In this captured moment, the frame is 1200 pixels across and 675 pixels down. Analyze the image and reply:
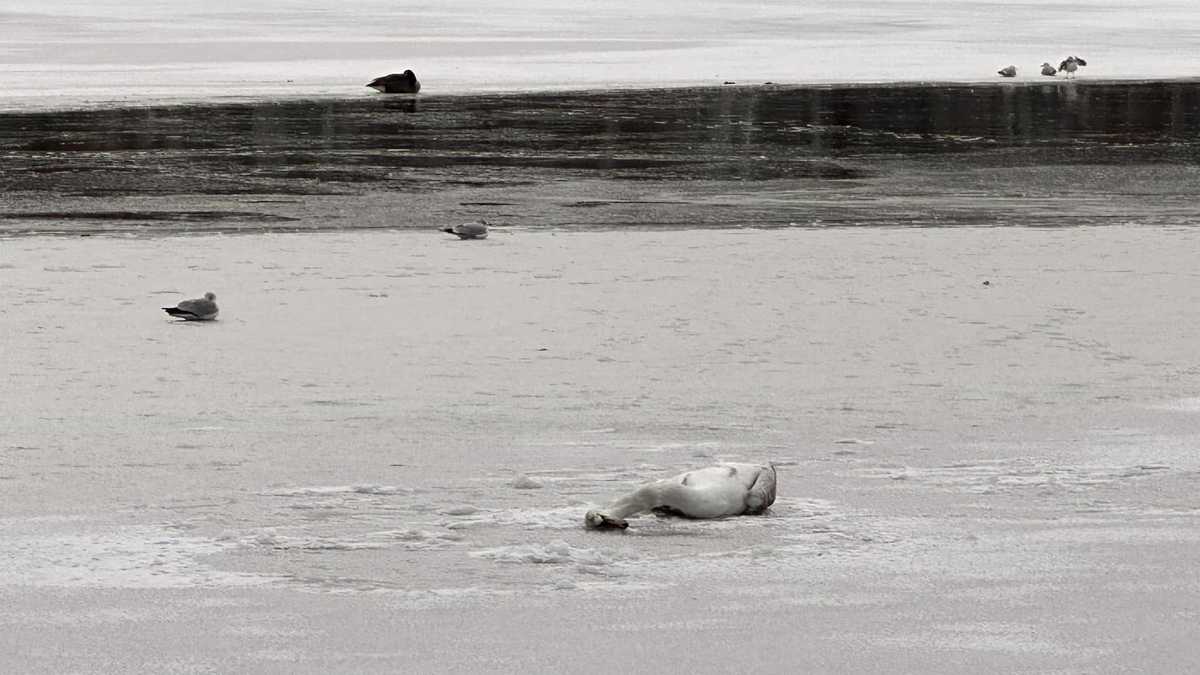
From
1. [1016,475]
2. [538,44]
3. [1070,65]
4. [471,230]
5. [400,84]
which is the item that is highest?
[538,44]

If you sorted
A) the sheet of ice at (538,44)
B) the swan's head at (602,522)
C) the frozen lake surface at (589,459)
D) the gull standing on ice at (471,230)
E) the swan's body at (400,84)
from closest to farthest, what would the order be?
the frozen lake surface at (589,459)
the swan's head at (602,522)
the gull standing on ice at (471,230)
the swan's body at (400,84)
the sheet of ice at (538,44)

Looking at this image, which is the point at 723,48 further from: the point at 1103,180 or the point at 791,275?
the point at 791,275

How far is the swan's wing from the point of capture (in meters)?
5.80

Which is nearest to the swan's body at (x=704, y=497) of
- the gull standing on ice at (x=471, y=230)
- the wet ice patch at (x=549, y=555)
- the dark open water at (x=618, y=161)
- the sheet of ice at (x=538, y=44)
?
the wet ice patch at (x=549, y=555)

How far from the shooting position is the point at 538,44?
37.5 metres

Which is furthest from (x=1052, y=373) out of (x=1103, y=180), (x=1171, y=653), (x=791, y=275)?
(x=1103, y=180)

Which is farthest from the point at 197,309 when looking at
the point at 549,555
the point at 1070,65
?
the point at 1070,65

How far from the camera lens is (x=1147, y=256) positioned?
1139 cm

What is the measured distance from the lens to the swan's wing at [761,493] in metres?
5.80

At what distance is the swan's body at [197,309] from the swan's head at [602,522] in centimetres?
380

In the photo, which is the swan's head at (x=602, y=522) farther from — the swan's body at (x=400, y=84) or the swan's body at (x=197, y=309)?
the swan's body at (x=400, y=84)

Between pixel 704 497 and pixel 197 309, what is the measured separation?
3789 mm

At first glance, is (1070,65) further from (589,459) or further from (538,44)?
(589,459)

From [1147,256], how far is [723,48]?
25.5 meters
